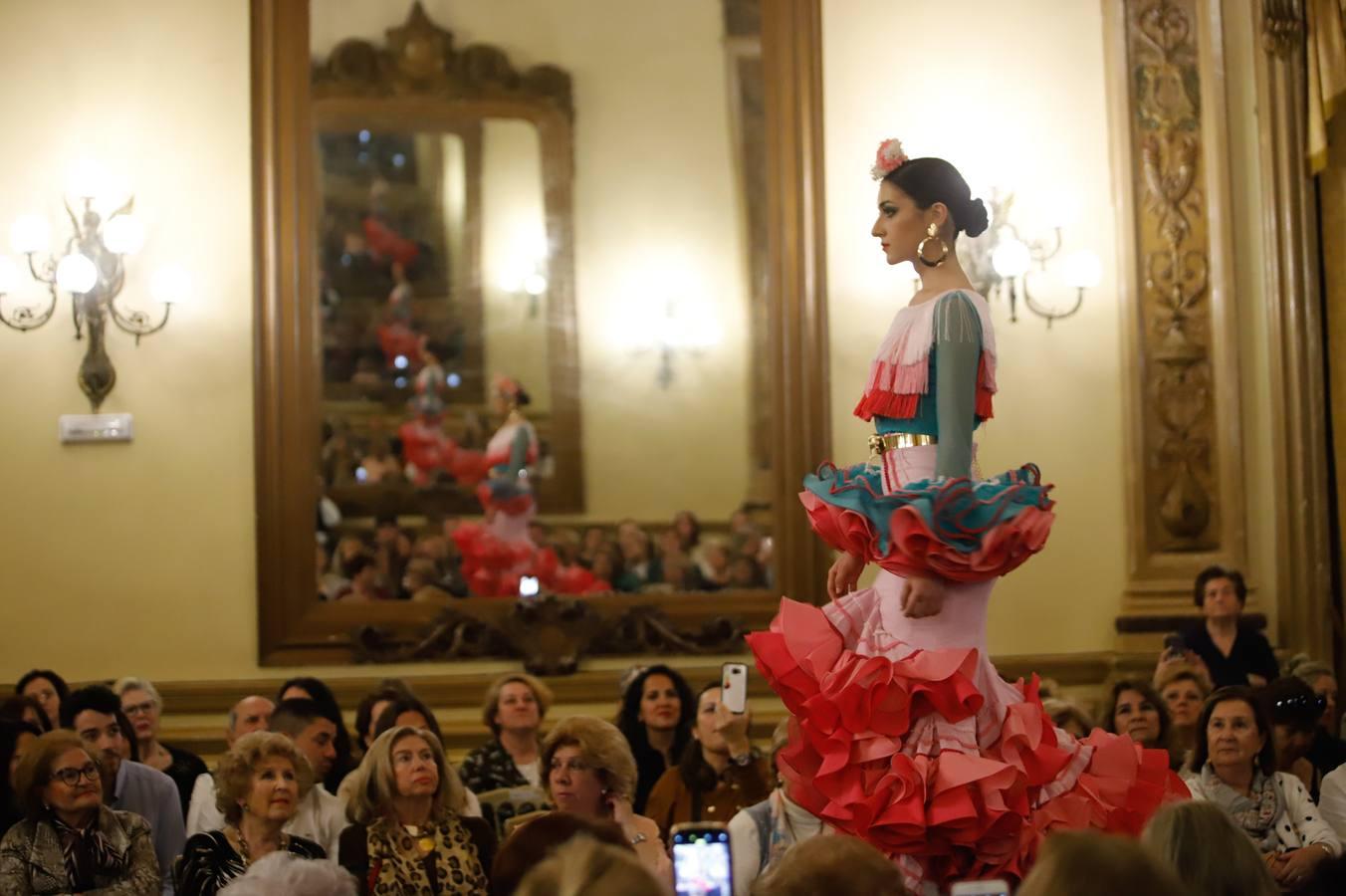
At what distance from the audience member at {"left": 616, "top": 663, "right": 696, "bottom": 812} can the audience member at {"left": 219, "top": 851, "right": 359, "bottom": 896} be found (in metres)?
2.24

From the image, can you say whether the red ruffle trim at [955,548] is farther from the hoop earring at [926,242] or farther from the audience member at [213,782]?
the audience member at [213,782]

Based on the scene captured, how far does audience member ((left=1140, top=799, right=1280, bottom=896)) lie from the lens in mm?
2496

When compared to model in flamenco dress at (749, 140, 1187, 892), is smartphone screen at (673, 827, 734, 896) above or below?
below

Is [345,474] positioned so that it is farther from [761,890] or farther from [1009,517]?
[761,890]

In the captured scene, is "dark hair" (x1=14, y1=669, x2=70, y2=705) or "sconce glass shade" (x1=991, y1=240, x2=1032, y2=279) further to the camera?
"sconce glass shade" (x1=991, y1=240, x2=1032, y2=279)

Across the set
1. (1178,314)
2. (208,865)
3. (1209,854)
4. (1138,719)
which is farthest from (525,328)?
(1209,854)

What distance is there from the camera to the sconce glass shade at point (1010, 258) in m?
6.77

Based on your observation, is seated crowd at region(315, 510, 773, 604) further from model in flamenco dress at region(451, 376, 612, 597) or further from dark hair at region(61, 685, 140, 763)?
dark hair at region(61, 685, 140, 763)

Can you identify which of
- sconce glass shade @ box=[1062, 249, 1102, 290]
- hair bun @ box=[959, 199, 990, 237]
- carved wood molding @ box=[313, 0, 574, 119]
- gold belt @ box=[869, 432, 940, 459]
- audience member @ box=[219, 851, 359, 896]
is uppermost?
carved wood molding @ box=[313, 0, 574, 119]

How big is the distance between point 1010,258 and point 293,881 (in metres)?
4.36

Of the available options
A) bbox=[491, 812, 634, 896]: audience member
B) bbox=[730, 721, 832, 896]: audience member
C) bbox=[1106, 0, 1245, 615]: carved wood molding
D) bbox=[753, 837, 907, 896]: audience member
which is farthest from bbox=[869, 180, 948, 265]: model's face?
bbox=[1106, 0, 1245, 615]: carved wood molding

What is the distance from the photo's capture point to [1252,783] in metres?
4.56

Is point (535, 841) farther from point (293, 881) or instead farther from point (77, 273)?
point (77, 273)

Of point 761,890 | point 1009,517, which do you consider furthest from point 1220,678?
point 761,890
